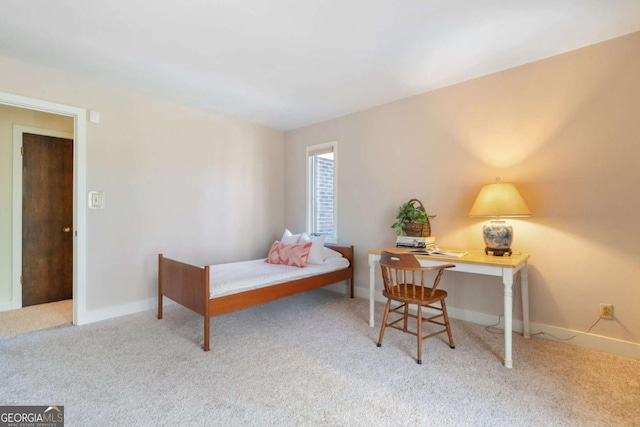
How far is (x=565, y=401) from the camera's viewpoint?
5.57 ft

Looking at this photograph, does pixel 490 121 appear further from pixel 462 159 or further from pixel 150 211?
pixel 150 211

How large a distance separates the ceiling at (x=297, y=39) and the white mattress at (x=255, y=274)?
1.87 meters

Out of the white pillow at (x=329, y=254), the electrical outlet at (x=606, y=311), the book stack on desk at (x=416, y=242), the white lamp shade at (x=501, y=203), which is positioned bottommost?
the electrical outlet at (x=606, y=311)

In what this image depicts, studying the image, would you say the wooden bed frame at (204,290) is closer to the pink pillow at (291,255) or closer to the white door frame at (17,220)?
the pink pillow at (291,255)

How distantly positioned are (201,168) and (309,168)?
146 cm

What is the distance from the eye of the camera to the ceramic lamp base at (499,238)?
8.04 ft

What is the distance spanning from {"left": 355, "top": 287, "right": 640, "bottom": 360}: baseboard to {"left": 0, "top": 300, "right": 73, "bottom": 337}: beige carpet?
3.14m

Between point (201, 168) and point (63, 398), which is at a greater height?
→ point (201, 168)

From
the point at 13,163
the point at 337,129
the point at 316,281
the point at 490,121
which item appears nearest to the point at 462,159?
the point at 490,121

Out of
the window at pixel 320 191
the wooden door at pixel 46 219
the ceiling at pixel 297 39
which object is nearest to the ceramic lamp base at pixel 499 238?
the ceiling at pixel 297 39

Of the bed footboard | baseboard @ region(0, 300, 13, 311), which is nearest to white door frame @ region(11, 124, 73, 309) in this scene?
baseboard @ region(0, 300, 13, 311)

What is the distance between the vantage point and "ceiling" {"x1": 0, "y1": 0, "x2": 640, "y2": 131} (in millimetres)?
1914
